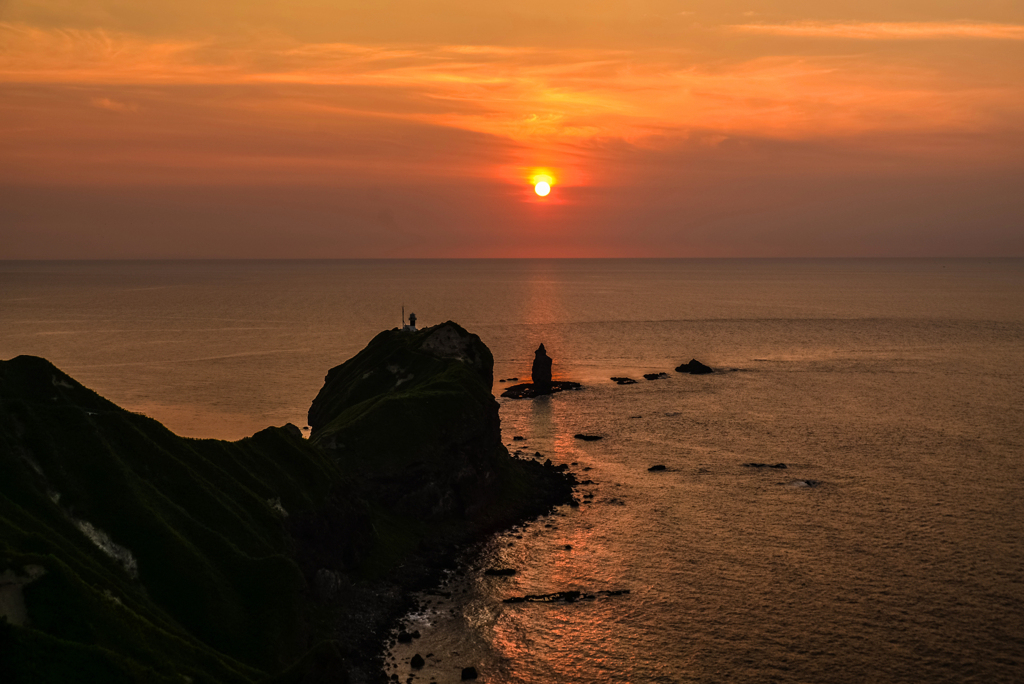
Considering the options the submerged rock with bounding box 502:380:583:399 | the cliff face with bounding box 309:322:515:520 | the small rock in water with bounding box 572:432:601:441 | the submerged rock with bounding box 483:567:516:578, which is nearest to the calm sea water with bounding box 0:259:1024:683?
the submerged rock with bounding box 483:567:516:578

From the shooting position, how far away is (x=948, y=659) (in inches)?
1984

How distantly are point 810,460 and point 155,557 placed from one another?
78.8 meters

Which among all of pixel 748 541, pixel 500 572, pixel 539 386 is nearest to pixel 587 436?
pixel 539 386

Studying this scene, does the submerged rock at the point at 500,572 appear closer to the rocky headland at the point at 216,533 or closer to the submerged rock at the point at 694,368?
the rocky headland at the point at 216,533

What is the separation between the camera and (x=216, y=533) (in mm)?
50812

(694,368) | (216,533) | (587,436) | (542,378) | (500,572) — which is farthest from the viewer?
(694,368)

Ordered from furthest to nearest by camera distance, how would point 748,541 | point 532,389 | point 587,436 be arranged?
point 532,389 < point 587,436 < point 748,541

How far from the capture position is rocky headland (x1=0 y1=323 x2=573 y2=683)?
3594 cm

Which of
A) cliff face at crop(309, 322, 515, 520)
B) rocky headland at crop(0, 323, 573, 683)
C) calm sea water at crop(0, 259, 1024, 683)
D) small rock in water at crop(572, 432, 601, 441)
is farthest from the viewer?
small rock in water at crop(572, 432, 601, 441)

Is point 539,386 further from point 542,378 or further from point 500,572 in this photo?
point 500,572

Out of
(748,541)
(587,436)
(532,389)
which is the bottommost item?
(748,541)

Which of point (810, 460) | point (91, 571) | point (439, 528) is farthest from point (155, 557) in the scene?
point (810, 460)

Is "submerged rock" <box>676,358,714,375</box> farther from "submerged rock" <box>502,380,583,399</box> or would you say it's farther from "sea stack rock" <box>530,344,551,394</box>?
"sea stack rock" <box>530,344,551,394</box>

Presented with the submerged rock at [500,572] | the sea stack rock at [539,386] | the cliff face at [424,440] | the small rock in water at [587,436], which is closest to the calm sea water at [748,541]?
the submerged rock at [500,572]
